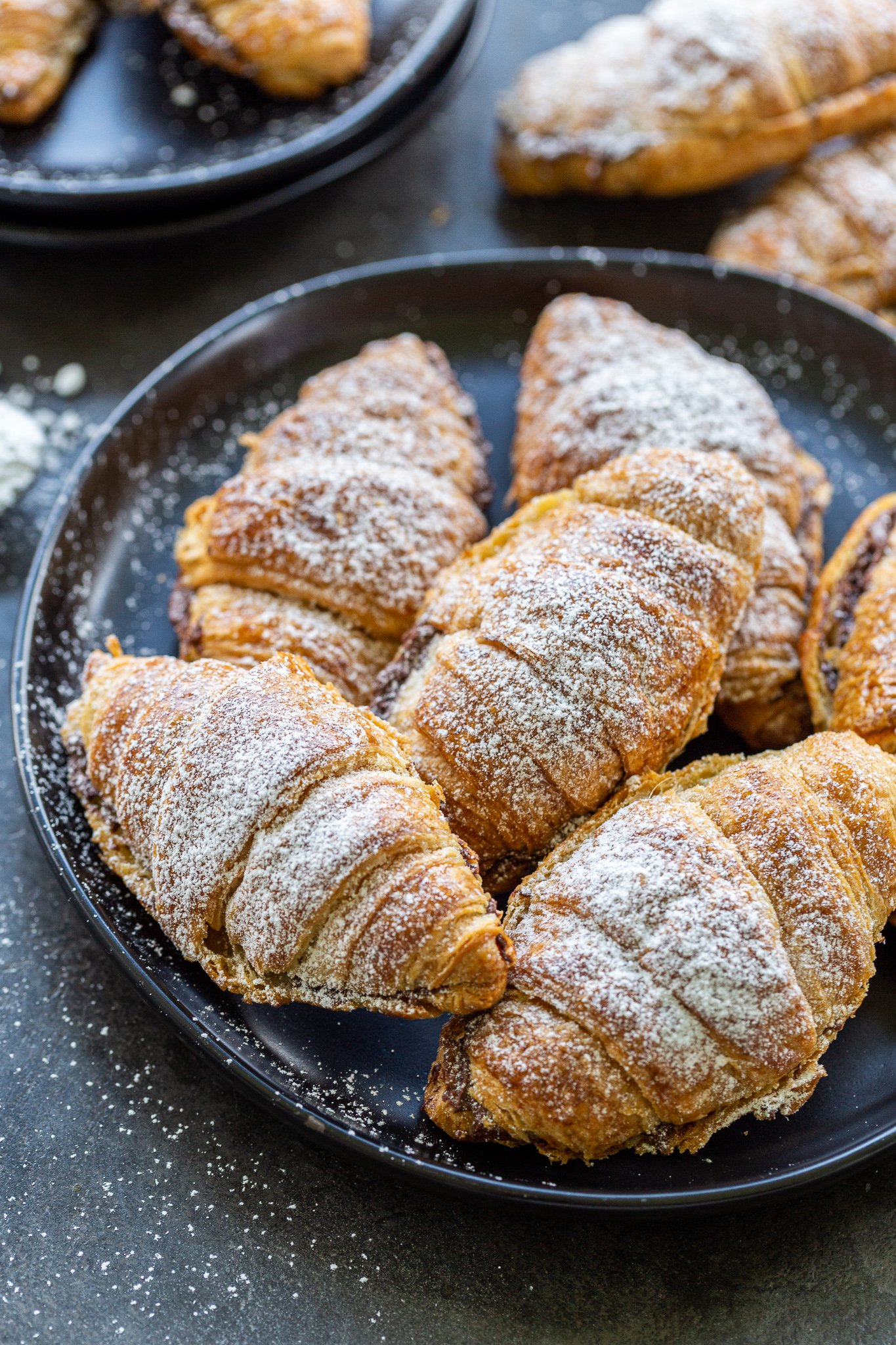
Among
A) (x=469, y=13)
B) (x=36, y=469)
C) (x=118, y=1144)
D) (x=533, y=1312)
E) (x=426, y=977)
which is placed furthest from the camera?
(x=469, y=13)

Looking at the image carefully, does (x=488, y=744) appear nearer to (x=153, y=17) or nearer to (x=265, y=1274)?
(x=265, y=1274)

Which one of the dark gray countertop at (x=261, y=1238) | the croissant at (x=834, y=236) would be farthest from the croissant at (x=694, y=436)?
the dark gray countertop at (x=261, y=1238)

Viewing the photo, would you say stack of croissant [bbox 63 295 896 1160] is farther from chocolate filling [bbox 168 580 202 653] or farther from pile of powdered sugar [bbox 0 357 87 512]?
pile of powdered sugar [bbox 0 357 87 512]

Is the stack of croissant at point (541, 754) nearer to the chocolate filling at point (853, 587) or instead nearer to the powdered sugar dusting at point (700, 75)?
the chocolate filling at point (853, 587)

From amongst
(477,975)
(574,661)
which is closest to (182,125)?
(574,661)

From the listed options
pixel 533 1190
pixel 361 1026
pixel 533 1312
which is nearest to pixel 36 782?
pixel 361 1026

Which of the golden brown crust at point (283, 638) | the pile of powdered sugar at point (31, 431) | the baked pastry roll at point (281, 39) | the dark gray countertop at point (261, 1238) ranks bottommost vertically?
the dark gray countertop at point (261, 1238)
